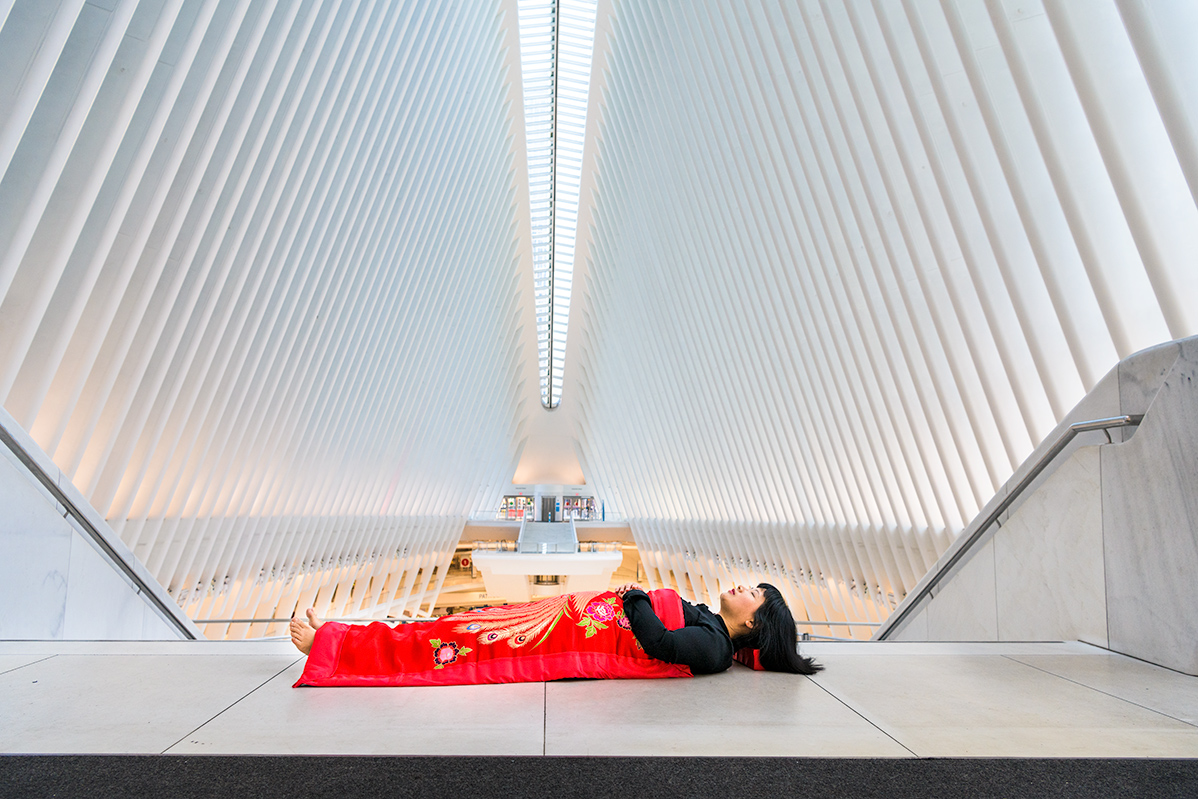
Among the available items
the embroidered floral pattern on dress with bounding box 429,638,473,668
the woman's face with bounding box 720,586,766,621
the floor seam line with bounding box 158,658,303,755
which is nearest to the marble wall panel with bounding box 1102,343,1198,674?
the woman's face with bounding box 720,586,766,621


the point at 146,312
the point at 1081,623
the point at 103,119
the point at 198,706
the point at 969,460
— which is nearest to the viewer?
the point at 198,706

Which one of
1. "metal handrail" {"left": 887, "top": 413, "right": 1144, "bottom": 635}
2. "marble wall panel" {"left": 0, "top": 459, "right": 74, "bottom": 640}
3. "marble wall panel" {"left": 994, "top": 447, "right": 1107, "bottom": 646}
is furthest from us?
"marble wall panel" {"left": 0, "top": 459, "right": 74, "bottom": 640}

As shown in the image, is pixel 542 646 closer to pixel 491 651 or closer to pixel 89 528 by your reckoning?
pixel 491 651

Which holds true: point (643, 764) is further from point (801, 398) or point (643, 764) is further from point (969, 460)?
point (801, 398)

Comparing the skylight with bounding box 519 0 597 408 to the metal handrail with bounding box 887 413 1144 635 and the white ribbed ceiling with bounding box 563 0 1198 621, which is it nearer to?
the white ribbed ceiling with bounding box 563 0 1198 621

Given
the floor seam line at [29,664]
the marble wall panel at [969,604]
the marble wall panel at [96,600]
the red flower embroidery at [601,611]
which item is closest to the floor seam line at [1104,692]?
the marble wall panel at [969,604]

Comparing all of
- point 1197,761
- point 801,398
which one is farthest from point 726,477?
point 1197,761

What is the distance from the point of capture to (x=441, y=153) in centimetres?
1234

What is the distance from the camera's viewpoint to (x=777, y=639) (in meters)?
3.08

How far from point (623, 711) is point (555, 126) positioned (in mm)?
17695

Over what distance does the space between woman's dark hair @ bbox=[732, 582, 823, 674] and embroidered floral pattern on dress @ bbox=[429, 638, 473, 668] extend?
1.21 m

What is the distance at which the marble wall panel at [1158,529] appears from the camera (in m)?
2.99

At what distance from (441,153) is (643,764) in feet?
39.1

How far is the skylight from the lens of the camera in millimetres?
15328
